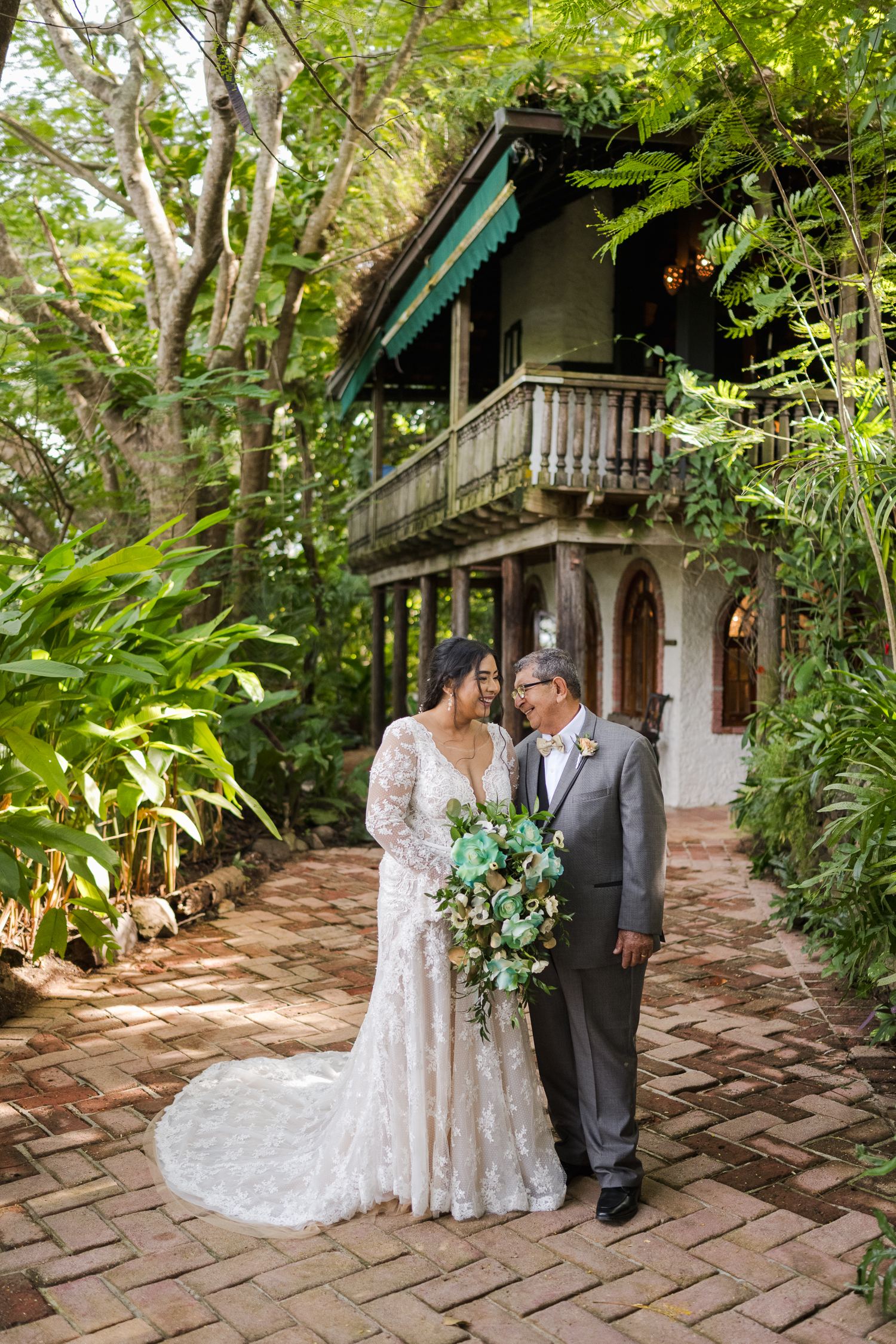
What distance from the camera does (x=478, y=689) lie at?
3162 millimetres

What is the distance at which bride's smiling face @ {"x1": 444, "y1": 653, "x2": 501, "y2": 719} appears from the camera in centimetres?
316

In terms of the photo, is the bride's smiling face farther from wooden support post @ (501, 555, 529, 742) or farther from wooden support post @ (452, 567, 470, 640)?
wooden support post @ (452, 567, 470, 640)

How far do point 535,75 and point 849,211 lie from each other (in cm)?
394

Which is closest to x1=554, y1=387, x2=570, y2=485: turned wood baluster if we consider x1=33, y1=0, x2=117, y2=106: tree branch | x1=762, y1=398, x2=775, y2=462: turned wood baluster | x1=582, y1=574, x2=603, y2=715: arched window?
x1=762, y1=398, x2=775, y2=462: turned wood baluster

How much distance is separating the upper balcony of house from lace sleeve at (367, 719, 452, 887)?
461 centimetres

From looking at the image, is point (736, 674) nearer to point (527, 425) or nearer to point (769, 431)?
point (769, 431)

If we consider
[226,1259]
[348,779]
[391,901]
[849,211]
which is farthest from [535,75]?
[226,1259]

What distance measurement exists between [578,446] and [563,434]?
0.56ft

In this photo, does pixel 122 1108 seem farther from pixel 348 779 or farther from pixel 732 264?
pixel 348 779

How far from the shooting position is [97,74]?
7.58 meters

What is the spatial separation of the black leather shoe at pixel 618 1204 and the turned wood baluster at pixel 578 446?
7.20 m

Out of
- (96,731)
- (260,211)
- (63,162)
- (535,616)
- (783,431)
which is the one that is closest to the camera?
(96,731)

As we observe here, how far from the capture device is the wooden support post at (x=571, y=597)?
9.95 meters

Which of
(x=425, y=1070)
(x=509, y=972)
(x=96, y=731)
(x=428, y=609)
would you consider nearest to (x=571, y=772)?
(x=509, y=972)
